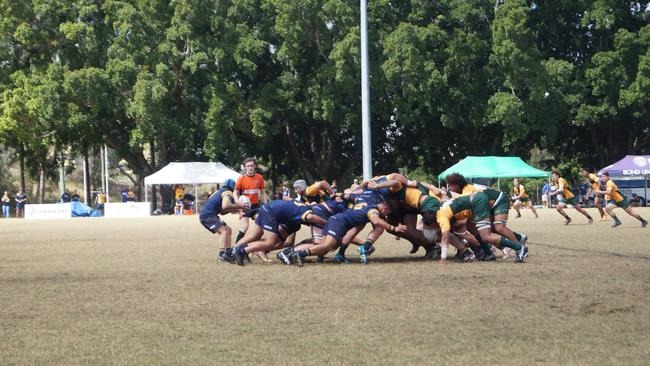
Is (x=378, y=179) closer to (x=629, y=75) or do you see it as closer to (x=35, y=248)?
(x=35, y=248)

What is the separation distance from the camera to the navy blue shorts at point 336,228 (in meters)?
15.7

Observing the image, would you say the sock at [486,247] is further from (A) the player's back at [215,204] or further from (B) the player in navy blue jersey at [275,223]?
(A) the player's back at [215,204]

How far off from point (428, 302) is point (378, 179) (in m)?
5.65

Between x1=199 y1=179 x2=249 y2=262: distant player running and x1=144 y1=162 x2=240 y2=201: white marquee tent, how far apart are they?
116ft

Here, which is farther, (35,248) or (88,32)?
(88,32)

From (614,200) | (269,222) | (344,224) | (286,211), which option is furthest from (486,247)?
(614,200)

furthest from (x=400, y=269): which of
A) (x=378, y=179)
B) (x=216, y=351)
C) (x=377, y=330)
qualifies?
(x=216, y=351)

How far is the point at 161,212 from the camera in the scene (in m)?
59.3

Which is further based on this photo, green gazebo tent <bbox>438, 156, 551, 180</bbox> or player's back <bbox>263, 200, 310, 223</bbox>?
green gazebo tent <bbox>438, 156, 551, 180</bbox>

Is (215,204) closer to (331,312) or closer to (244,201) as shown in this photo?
(244,201)

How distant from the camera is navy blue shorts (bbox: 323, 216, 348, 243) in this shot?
51.5 ft

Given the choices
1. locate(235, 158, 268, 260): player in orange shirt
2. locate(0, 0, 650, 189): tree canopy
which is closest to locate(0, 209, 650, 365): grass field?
locate(235, 158, 268, 260): player in orange shirt

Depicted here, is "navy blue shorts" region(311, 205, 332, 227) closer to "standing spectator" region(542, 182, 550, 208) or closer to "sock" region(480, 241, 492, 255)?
"sock" region(480, 241, 492, 255)

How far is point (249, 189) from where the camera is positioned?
768 inches
